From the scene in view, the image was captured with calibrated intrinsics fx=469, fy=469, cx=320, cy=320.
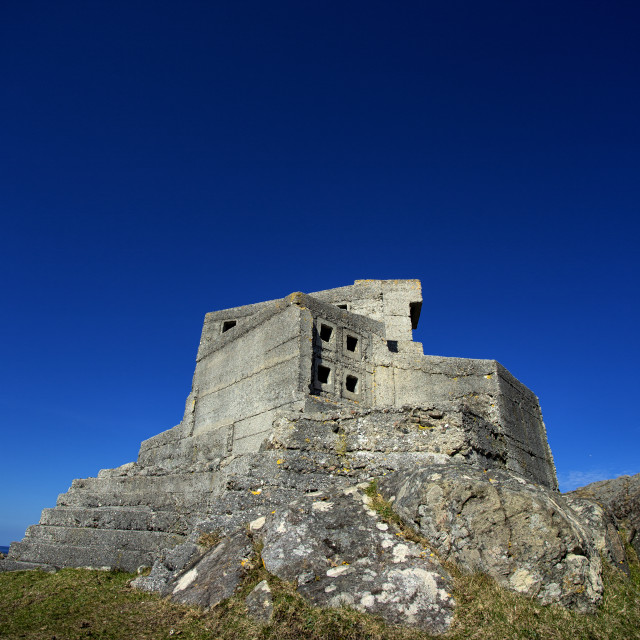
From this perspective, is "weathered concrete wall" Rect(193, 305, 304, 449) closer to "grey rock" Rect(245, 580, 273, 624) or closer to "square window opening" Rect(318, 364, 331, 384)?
Result: "square window opening" Rect(318, 364, 331, 384)

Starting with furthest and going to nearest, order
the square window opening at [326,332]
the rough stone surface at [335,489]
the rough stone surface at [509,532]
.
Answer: the square window opening at [326,332] < the rough stone surface at [335,489] < the rough stone surface at [509,532]

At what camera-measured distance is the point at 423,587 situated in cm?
518

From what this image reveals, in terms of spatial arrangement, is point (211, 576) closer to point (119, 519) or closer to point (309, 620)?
point (309, 620)

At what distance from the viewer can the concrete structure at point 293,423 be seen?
8633mm

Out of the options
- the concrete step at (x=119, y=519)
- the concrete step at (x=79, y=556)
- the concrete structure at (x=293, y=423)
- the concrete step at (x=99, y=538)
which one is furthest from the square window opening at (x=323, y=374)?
the concrete step at (x=79, y=556)

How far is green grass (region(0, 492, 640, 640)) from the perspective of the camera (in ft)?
15.0

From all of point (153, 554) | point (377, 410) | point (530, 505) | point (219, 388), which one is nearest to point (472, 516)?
point (530, 505)

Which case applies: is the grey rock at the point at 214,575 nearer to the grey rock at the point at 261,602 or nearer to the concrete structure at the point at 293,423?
the grey rock at the point at 261,602

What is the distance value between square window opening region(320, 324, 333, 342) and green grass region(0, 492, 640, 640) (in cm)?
931

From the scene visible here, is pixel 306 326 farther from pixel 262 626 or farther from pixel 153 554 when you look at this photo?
pixel 262 626

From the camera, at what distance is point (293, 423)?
8.89 metres

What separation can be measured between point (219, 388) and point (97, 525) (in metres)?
6.49

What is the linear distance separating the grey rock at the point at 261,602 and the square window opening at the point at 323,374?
9843 mm

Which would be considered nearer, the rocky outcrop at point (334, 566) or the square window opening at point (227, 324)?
the rocky outcrop at point (334, 566)
